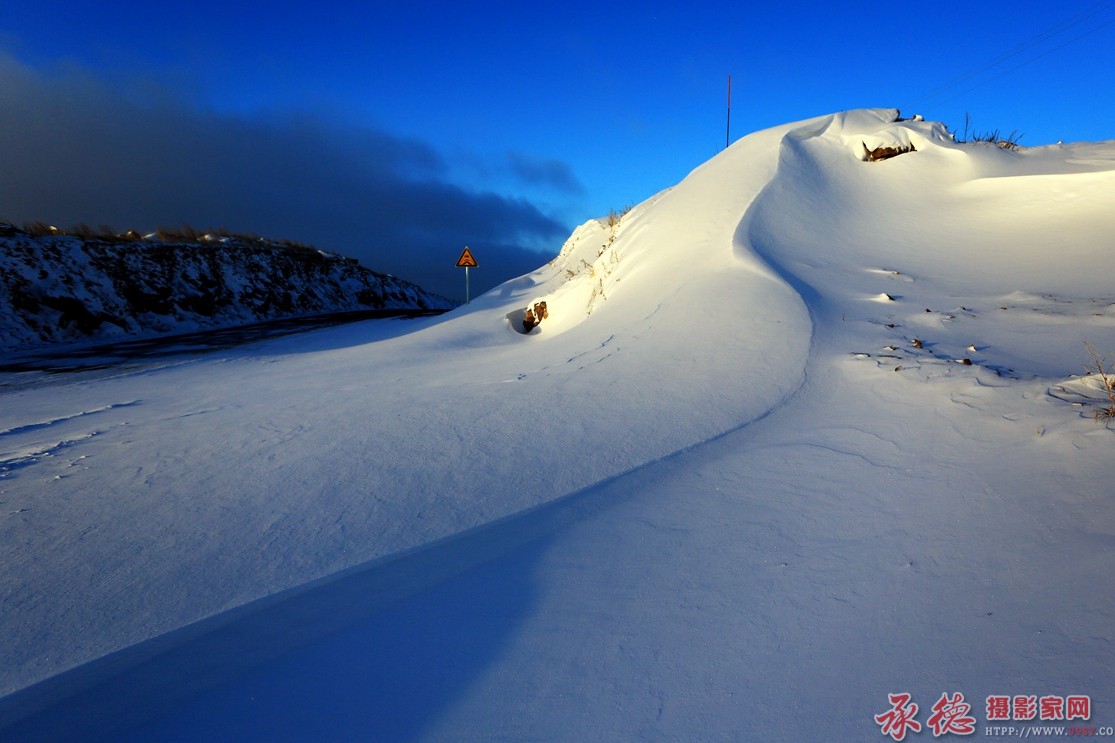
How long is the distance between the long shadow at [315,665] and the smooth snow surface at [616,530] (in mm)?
11

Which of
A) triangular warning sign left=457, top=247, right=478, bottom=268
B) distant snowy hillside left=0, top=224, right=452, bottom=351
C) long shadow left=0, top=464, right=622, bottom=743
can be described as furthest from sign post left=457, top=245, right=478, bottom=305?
long shadow left=0, top=464, right=622, bottom=743

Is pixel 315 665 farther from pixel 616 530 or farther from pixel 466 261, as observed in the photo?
pixel 466 261

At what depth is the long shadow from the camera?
162 cm

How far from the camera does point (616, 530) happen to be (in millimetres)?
2576

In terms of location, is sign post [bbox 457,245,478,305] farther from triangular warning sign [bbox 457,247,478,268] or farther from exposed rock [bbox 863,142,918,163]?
exposed rock [bbox 863,142,918,163]

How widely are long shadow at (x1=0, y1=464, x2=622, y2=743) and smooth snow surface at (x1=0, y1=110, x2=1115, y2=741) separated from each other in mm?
11

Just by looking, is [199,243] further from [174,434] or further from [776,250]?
[776,250]

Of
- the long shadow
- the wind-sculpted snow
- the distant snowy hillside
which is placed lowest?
the long shadow

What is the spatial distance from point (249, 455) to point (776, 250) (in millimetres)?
5946

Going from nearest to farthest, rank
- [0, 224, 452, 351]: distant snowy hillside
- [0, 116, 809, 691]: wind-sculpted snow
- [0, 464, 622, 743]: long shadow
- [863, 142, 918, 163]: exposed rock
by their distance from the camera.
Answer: [0, 464, 622, 743]: long shadow
[0, 116, 809, 691]: wind-sculpted snow
[863, 142, 918, 163]: exposed rock
[0, 224, 452, 351]: distant snowy hillside

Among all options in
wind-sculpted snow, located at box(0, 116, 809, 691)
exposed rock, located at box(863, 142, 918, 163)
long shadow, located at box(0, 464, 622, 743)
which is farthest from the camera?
exposed rock, located at box(863, 142, 918, 163)

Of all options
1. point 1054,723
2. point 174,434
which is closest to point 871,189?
point 1054,723

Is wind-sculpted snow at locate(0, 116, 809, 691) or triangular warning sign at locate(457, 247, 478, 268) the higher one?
triangular warning sign at locate(457, 247, 478, 268)

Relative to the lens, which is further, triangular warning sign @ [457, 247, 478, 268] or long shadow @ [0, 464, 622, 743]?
triangular warning sign @ [457, 247, 478, 268]
